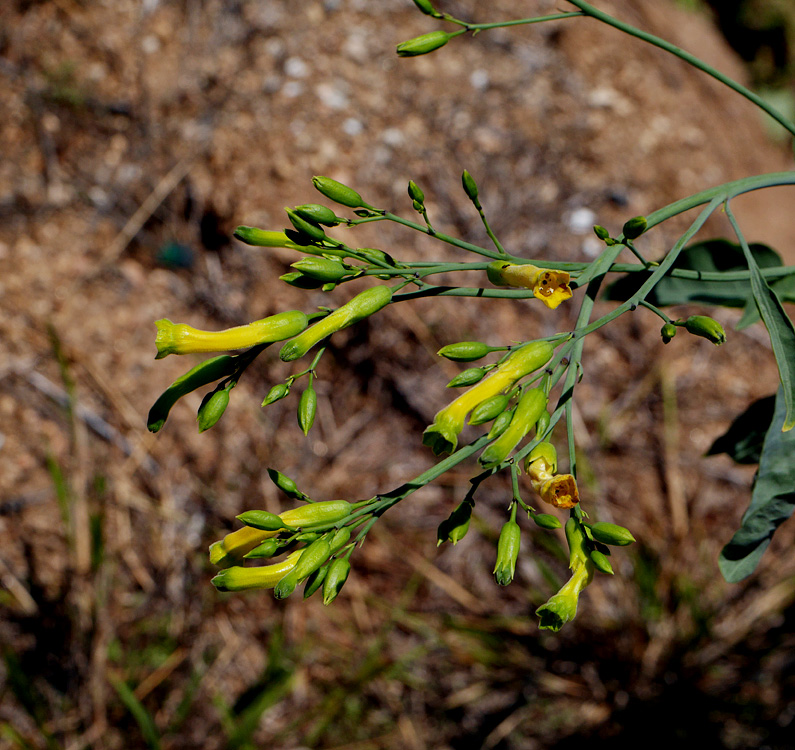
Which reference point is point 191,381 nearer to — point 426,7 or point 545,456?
point 545,456

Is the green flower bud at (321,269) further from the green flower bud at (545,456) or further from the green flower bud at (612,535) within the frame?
the green flower bud at (612,535)

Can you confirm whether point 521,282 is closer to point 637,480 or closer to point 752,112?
point 637,480

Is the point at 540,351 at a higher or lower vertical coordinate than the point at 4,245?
higher

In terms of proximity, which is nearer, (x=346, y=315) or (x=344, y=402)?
(x=346, y=315)

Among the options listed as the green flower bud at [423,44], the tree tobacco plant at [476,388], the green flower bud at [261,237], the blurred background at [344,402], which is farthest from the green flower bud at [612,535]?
the blurred background at [344,402]

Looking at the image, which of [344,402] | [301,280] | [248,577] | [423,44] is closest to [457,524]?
[248,577]

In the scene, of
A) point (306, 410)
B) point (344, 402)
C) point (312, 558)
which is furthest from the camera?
point (344, 402)

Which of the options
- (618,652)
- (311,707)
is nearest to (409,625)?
(311,707)
